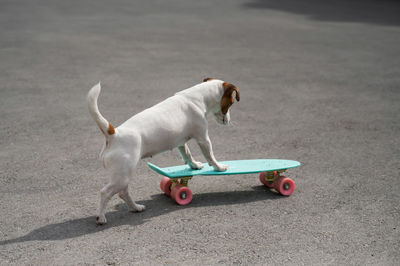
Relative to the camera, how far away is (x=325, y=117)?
7406 millimetres

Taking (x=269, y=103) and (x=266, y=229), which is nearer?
(x=266, y=229)

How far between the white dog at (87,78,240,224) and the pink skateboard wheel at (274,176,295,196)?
605 mm

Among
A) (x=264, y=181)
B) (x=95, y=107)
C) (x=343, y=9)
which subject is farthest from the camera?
(x=343, y=9)

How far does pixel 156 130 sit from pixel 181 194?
2.31ft

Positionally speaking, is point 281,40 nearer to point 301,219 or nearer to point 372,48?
point 372,48

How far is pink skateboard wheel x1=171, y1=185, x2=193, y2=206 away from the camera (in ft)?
15.0

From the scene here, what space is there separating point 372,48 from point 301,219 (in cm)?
826

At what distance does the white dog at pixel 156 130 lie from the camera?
4.02 m

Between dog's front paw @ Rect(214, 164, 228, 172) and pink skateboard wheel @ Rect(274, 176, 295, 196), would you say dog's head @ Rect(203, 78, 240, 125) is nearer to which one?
dog's front paw @ Rect(214, 164, 228, 172)

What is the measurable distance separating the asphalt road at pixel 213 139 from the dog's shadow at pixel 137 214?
0.05ft

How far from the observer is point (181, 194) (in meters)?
4.59

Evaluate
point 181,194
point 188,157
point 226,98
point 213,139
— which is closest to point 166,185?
point 181,194

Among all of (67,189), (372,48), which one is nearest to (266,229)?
(67,189)

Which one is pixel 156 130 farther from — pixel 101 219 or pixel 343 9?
pixel 343 9
